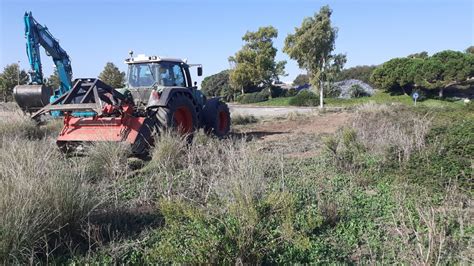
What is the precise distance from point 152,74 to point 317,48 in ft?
81.9

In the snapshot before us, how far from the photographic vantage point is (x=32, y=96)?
13.4 metres

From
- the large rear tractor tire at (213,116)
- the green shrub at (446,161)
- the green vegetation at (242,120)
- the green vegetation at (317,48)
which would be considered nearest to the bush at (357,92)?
the green vegetation at (317,48)

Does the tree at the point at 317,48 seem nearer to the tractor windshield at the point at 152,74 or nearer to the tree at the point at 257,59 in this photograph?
Answer: the tree at the point at 257,59

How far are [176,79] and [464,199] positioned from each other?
776 centimetres

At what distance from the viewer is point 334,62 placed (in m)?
34.1

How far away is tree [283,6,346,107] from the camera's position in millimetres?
32812

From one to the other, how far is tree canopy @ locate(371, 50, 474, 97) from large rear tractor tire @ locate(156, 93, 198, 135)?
1328 inches

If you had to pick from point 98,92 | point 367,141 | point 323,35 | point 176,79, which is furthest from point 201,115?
point 323,35

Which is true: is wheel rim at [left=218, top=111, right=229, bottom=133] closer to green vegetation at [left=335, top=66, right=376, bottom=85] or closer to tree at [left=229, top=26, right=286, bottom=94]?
tree at [left=229, top=26, right=286, bottom=94]

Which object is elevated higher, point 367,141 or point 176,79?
point 176,79

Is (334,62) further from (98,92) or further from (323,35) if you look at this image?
(98,92)

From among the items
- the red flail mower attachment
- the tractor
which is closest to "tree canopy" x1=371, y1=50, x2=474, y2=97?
the tractor

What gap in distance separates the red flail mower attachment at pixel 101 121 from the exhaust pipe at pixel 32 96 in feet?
18.2

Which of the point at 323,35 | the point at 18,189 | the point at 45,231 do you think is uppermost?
the point at 323,35
